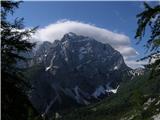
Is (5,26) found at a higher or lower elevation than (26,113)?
higher

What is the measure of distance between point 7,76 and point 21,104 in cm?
126

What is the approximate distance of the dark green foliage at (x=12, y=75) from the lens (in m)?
16.3

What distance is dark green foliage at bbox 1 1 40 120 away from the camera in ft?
53.5

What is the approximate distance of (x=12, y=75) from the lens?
16.6m

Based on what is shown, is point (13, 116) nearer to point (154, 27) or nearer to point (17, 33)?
point (17, 33)

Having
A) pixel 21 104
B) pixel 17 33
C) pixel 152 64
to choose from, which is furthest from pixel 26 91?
pixel 152 64

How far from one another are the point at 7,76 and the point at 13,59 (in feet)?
2.63

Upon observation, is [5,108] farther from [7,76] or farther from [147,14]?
[147,14]

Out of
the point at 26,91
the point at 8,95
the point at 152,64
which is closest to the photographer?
the point at 152,64

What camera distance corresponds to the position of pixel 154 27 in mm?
13750

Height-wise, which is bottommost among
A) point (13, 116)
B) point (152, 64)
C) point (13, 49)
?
point (13, 116)

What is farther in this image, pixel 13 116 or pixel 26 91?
pixel 26 91

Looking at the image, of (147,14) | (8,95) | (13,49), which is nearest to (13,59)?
(13,49)

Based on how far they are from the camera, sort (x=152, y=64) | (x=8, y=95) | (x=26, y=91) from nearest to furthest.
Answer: (x=152, y=64), (x=8, y=95), (x=26, y=91)
